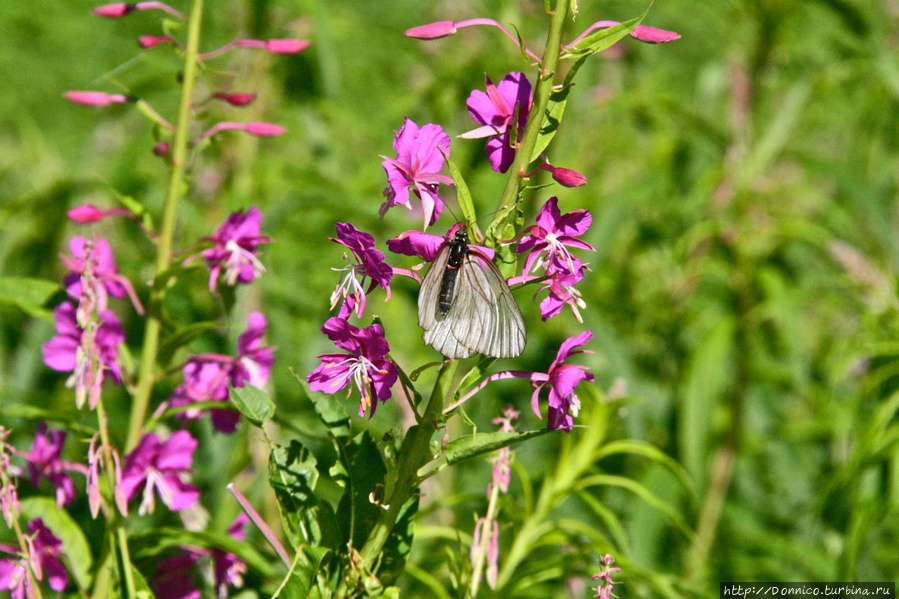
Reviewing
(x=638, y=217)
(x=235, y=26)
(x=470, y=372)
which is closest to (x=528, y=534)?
(x=470, y=372)

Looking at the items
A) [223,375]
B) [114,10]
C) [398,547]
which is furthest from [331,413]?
[114,10]

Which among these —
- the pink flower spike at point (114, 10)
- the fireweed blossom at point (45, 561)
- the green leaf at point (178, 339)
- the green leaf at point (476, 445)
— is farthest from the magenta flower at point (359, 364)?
the pink flower spike at point (114, 10)

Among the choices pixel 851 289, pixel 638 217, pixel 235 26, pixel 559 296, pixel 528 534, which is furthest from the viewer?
pixel 235 26

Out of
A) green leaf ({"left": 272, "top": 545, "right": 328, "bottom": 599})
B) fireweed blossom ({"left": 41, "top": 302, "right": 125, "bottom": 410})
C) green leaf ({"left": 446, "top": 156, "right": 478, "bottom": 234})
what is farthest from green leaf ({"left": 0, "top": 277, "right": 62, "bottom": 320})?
green leaf ({"left": 446, "top": 156, "right": 478, "bottom": 234})

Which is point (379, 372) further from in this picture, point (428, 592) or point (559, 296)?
point (428, 592)

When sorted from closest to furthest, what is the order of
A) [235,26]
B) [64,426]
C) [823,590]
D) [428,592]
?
[64,426], [428,592], [823,590], [235,26]
